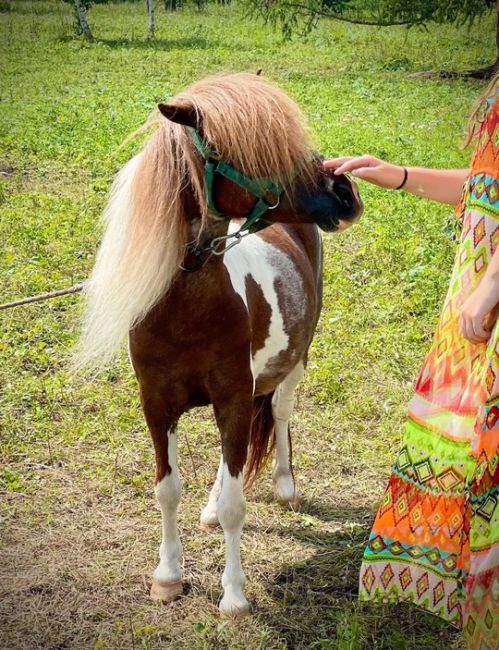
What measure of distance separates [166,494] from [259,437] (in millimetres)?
790

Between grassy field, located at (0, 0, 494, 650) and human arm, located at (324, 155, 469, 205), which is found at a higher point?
human arm, located at (324, 155, 469, 205)


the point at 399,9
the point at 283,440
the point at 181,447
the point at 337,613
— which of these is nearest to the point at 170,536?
the point at 337,613

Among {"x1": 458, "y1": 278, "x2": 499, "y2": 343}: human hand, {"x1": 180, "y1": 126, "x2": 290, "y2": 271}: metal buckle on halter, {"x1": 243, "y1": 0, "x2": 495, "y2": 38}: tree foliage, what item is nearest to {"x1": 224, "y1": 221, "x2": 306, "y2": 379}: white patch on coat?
{"x1": 180, "y1": 126, "x2": 290, "y2": 271}: metal buckle on halter

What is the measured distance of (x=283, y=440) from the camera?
12.5 ft

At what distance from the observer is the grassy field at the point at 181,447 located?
2.94 meters

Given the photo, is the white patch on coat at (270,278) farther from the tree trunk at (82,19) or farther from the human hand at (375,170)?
the tree trunk at (82,19)

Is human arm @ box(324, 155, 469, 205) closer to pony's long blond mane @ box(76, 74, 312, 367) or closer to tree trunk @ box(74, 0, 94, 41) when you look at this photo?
pony's long blond mane @ box(76, 74, 312, 367)

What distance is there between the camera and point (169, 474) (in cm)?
300

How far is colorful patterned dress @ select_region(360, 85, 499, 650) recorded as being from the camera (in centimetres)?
213

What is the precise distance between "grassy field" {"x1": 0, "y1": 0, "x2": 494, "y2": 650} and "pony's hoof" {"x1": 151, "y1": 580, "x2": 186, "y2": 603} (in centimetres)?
4

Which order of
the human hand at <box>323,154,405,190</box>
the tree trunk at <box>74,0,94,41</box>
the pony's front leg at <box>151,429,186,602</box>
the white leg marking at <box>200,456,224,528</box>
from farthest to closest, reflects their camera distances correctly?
the tree trunk at <box>74,0,94,41</box> < the white leg marking at <box>200,456,224,528</box> < the pony's front leg at <box>151,429,186,602</box> < the human hand at <box>323,154,405,190</box>

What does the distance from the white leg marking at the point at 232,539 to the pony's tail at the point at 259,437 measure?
72 cm

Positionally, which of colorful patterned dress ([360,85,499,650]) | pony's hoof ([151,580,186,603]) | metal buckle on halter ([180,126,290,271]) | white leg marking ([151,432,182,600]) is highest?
metal buckle on halter ([180,126,290,271])

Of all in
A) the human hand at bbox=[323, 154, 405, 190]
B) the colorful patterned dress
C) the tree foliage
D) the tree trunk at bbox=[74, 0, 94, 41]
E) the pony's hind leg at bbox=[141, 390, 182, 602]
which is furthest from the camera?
the tree trunk at bbox=[74, 0, 94, 41]
